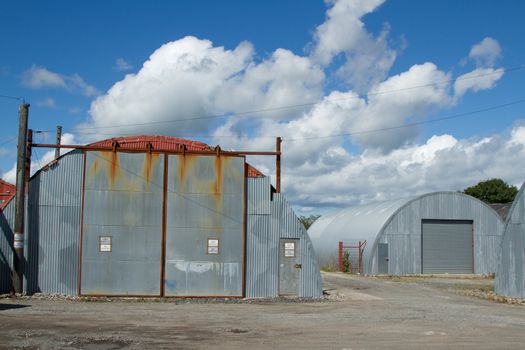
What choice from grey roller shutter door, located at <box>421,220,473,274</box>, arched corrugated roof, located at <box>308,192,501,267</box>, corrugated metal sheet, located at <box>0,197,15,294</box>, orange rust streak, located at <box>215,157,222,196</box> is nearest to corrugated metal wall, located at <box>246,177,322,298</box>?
orange rust streak, located at <box>215,157,222,196</box>

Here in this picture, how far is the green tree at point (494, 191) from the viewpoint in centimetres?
8956

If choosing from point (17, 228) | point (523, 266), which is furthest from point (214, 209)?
point (523, 266)

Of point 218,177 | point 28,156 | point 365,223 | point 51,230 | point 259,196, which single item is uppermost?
point 28,156

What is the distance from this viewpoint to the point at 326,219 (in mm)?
54625

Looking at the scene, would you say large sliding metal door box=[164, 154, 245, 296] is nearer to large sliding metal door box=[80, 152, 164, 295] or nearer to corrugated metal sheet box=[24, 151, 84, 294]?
large sliding metal door box=[80, 152, 164, 295]

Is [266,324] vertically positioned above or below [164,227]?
below

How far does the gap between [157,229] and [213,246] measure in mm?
2291

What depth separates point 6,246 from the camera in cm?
2283

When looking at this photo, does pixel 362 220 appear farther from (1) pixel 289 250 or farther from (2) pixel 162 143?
(2) pixel 162 143

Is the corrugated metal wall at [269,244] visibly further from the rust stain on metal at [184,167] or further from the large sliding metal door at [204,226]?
the rust stain on metal at [184,167]

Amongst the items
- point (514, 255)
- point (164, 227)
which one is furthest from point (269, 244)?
point (514, 255)

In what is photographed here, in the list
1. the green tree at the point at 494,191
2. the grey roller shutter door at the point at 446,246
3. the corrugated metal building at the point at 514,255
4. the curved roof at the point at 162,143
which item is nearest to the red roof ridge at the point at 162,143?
the curved roof at the point at 162,143

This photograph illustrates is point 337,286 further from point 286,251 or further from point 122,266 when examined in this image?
point 122,266

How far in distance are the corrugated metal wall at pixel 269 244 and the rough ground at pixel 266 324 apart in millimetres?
1008
